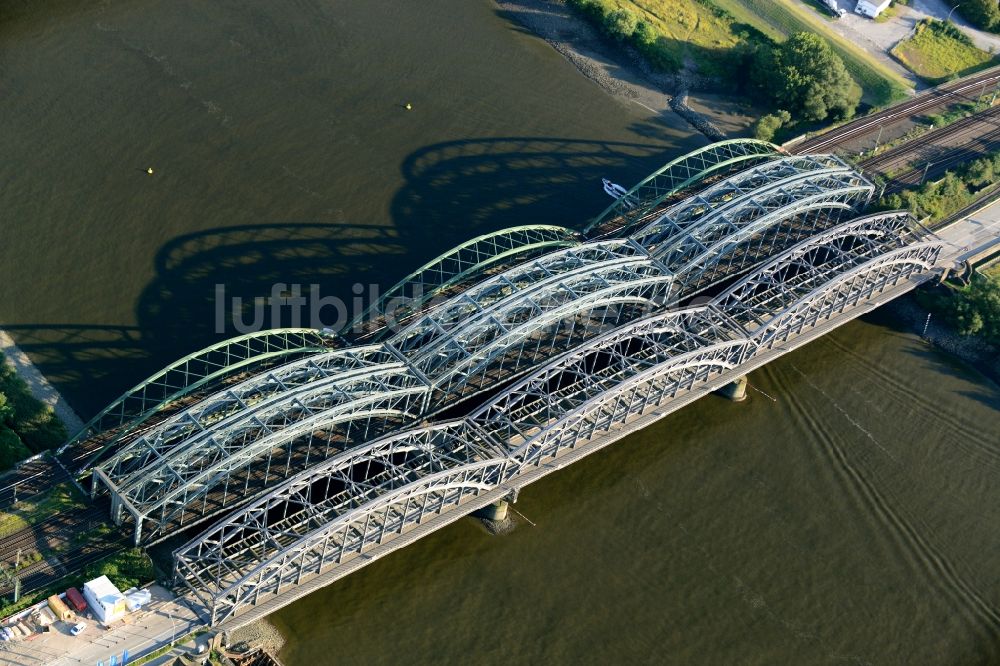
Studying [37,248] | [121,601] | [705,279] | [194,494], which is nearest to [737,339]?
[705,279]

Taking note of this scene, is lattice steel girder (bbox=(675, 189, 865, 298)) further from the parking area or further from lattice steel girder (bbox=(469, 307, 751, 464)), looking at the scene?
the parking area

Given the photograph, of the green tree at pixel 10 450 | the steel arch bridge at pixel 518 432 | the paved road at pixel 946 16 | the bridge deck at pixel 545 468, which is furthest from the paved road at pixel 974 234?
the green tree at pixel 10 450

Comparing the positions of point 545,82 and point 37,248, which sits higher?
point 545,82

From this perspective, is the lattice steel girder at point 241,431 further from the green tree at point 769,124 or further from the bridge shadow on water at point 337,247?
the green tree at point 769,124

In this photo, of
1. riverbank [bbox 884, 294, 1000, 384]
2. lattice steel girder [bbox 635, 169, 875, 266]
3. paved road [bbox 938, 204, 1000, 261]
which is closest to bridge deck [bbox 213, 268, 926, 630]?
riverbank [bbox 884, 294, 1000, 384]

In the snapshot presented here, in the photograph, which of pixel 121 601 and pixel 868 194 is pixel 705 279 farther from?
pixel 121 601
